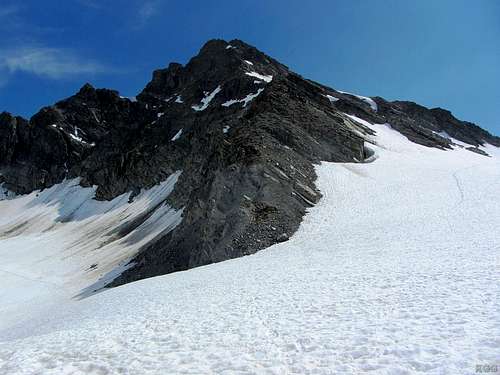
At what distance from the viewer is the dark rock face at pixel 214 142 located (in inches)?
1305

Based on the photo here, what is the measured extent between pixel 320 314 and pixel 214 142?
46535mm

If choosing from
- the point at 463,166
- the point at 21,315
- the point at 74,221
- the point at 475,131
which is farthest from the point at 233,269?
the point at 475,131

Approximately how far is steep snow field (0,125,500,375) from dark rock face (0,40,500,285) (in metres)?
8.01

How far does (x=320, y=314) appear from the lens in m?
10.9

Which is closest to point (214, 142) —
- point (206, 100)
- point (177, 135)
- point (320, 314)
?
point (177, 135)

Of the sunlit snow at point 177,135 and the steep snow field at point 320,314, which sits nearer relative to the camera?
the steep snow field at point 320,314

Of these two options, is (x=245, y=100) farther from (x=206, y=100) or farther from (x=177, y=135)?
(x=206, y=100)

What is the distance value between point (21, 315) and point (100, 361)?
96.3 ft

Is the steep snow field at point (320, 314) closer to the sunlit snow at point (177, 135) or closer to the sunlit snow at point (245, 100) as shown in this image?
the sunlit snow at point (245, 100)

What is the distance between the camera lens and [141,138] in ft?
354

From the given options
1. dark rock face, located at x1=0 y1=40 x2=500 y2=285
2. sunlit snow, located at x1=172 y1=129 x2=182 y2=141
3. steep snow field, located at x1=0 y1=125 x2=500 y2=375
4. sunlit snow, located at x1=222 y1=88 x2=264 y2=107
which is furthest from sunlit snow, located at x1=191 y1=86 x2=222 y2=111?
steep snow field, located at x1=0 y1=125 x2=500 y2=375

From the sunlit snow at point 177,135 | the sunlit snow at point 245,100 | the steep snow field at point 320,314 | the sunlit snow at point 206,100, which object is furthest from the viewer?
the sunlit snow at point 206,100

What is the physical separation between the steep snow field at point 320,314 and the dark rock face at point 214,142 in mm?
8011

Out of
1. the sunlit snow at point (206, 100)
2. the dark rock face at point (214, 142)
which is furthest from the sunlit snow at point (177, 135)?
the sunlit snow at point (206, 100)
